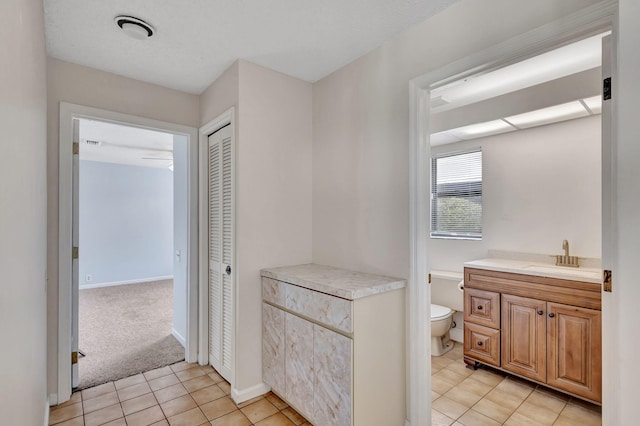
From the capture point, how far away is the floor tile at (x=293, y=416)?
210cm

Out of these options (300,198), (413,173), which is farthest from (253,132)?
(413,173)

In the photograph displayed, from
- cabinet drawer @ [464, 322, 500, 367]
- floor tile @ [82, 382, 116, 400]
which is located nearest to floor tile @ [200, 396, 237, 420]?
floor tile @ [82, 382, 116, 400]

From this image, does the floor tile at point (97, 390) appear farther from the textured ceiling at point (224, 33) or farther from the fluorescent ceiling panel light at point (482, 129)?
the fluorescent ceiling panel light at point (482, 129)

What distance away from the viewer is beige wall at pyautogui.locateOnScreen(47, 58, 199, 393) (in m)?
2.30

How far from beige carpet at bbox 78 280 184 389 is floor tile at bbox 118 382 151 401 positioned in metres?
0.25

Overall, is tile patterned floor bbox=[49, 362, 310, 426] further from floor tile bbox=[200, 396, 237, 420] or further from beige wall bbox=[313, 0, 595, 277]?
beige wall bbox=[313, 0, 595, 277]

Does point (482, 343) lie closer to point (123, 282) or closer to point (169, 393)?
point (169, 393)

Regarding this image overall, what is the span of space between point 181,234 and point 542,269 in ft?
10.7

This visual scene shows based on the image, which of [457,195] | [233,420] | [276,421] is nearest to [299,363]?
[276,421]

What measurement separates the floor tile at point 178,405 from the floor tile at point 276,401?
20.6 inches

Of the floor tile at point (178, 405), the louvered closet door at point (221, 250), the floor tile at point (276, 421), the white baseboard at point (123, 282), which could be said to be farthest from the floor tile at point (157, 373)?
the white baseboard at point (123, 282)

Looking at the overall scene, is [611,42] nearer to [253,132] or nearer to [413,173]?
[413,173]

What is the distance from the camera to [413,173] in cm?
195

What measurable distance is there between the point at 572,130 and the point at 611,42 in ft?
5.55
